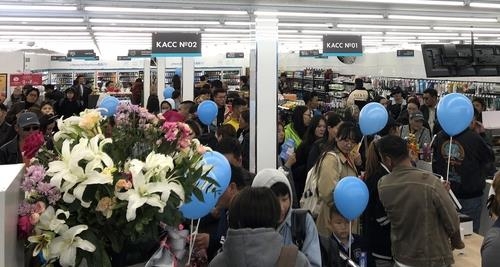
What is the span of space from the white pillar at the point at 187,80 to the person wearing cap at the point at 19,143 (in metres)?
7.10

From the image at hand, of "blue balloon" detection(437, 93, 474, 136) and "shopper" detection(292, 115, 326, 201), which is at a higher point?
"blue balloon" detection(437, 93, 474, 136)

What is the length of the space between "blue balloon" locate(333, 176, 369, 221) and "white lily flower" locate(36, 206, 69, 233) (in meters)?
2.10

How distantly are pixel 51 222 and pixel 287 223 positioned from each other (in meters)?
1.31

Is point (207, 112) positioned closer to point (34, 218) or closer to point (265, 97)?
point (265, 97)

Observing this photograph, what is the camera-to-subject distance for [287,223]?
8.34 feet

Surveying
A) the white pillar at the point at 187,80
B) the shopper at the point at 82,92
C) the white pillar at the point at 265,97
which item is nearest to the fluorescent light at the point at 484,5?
the white pillar at the point at 265,97

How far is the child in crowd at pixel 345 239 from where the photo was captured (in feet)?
10.8

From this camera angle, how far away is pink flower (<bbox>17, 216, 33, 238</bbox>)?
1.54 metres

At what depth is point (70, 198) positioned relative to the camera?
1.57 m

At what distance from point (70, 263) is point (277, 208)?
0.81 m

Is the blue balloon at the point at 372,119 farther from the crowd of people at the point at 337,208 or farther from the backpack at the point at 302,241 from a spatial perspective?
the backpack at the point at 302,241

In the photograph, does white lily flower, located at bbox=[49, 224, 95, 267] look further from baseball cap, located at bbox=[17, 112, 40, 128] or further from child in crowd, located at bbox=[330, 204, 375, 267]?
baseball cap, located at bbox=[17, 112, 40, 128]

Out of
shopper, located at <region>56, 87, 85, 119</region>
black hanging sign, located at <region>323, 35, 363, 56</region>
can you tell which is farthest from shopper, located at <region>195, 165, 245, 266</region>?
black hanging sign, located at <region>323, 35, 363, 56</region>

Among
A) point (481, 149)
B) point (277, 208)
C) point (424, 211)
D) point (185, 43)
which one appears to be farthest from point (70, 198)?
point (185, 43)
